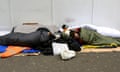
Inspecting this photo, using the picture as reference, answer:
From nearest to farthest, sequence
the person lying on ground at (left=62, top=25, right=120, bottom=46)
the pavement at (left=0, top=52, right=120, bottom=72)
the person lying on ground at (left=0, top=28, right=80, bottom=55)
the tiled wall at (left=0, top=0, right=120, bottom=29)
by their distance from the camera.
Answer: the pavement at (left=0, top=52, right=120, bottom=72) → the person lying on ground at (left=0, top=28, right=80, bottom=55) → the person lying on ground at (left=62, top=25, right=120, bottom=46) → the tiled wall at (left=0, top=0, right=120, bottom=29)

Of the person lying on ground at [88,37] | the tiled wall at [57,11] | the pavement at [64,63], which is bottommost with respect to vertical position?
the pavement at [64,63]

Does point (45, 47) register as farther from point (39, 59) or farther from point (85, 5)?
point (85, 5)

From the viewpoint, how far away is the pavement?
1827 millimetres

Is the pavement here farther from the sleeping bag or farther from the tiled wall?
the tiled wall

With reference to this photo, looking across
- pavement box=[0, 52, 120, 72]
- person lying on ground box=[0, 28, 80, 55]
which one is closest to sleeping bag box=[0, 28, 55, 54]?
person lying on ground box=[0, 28, 80, 55]

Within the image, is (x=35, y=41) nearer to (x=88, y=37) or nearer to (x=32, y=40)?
(x=32, y=40)

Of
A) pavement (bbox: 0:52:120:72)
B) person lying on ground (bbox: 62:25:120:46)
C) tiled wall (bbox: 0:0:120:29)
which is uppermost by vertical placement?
tiled wall (bbox: 0:0:120:29)

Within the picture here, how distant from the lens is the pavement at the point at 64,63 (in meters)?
1.83

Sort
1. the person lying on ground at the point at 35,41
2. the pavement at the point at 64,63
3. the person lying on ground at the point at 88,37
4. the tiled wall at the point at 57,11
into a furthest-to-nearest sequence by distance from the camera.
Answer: the tiled wall at the point at 57,11
the person lying on ground at the point at 88,37
the person lying on ground at the point at 35,41
the pavement at the point at 64,63

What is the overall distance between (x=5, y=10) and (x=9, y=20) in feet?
0.49

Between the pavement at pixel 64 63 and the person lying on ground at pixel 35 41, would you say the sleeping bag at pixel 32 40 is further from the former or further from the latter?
the pavement at pixel 64 63

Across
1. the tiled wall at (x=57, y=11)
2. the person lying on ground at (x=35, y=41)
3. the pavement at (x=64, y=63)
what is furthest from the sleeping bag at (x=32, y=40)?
the tiled wall at (x=57, y=11)

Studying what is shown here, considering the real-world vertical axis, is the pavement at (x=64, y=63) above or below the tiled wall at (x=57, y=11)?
below

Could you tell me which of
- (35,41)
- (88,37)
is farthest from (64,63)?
(88,37)
